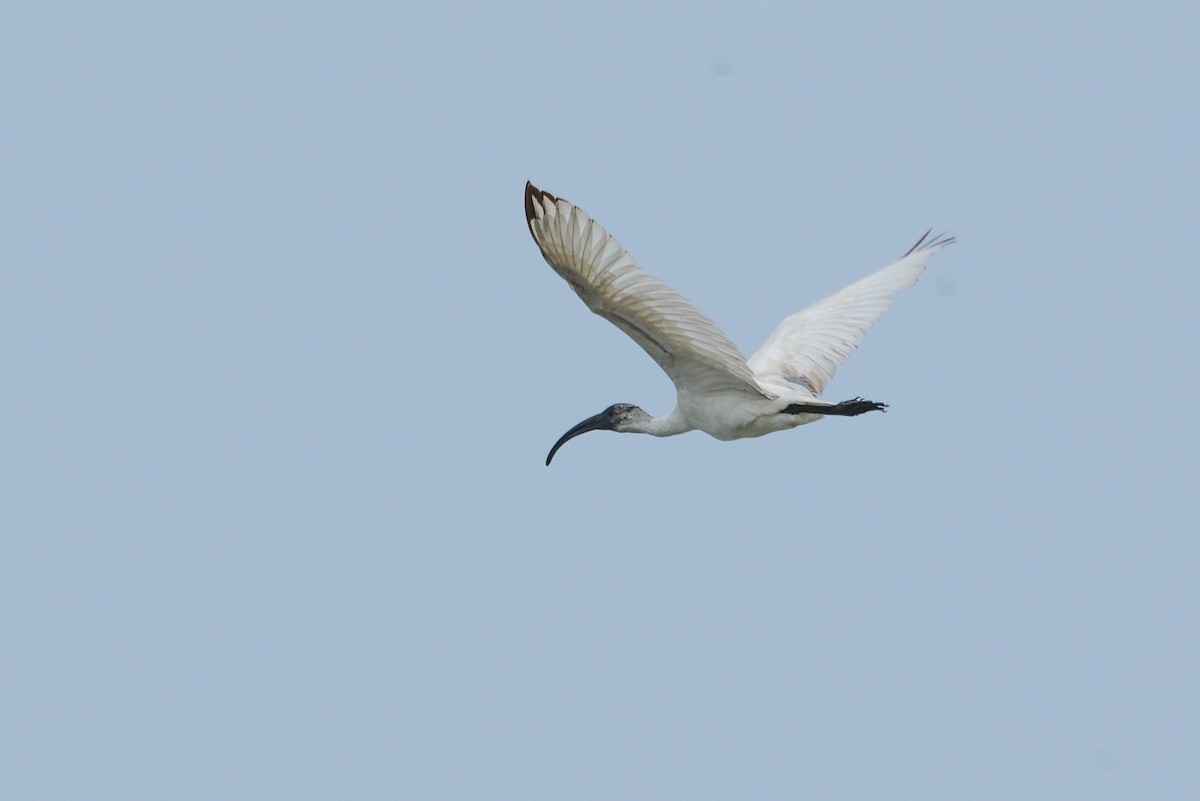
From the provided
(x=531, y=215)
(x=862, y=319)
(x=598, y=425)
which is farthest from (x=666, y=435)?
(x=531, y=215)

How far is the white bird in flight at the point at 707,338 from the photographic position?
9.73 metres

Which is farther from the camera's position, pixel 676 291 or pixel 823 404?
pixel 823 404

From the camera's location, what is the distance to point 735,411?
38.0 feet

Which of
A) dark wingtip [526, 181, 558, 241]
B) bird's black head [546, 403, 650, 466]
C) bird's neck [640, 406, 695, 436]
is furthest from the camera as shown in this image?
bird's black head [546, 403, 650, 466]

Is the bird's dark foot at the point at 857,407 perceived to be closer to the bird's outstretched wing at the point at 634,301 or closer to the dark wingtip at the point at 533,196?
the bird's outstretched wing at the point at 634,301

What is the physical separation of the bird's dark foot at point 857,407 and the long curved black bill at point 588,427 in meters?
2.17

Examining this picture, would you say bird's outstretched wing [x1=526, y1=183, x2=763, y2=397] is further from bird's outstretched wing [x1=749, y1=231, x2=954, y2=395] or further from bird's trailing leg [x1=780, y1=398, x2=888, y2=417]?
bird's outstretched wing [x1=749, y1=231, x2=954, y2=395]

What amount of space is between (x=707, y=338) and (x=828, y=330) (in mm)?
3145

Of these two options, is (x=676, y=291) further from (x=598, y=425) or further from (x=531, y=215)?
(x=598, y=425)

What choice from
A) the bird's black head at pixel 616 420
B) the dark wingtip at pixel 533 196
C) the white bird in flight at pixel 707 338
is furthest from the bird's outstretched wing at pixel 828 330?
the dark wingtip at pixel 533 196

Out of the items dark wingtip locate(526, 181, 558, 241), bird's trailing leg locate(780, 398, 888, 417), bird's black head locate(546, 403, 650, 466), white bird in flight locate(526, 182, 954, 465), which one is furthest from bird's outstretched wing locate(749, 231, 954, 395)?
dark wingtip locate(526, 181, 558, 241)

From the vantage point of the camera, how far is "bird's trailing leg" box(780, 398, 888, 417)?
36.7ft

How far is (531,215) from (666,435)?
326cm

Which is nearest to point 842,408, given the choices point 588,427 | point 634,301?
point 634,301
